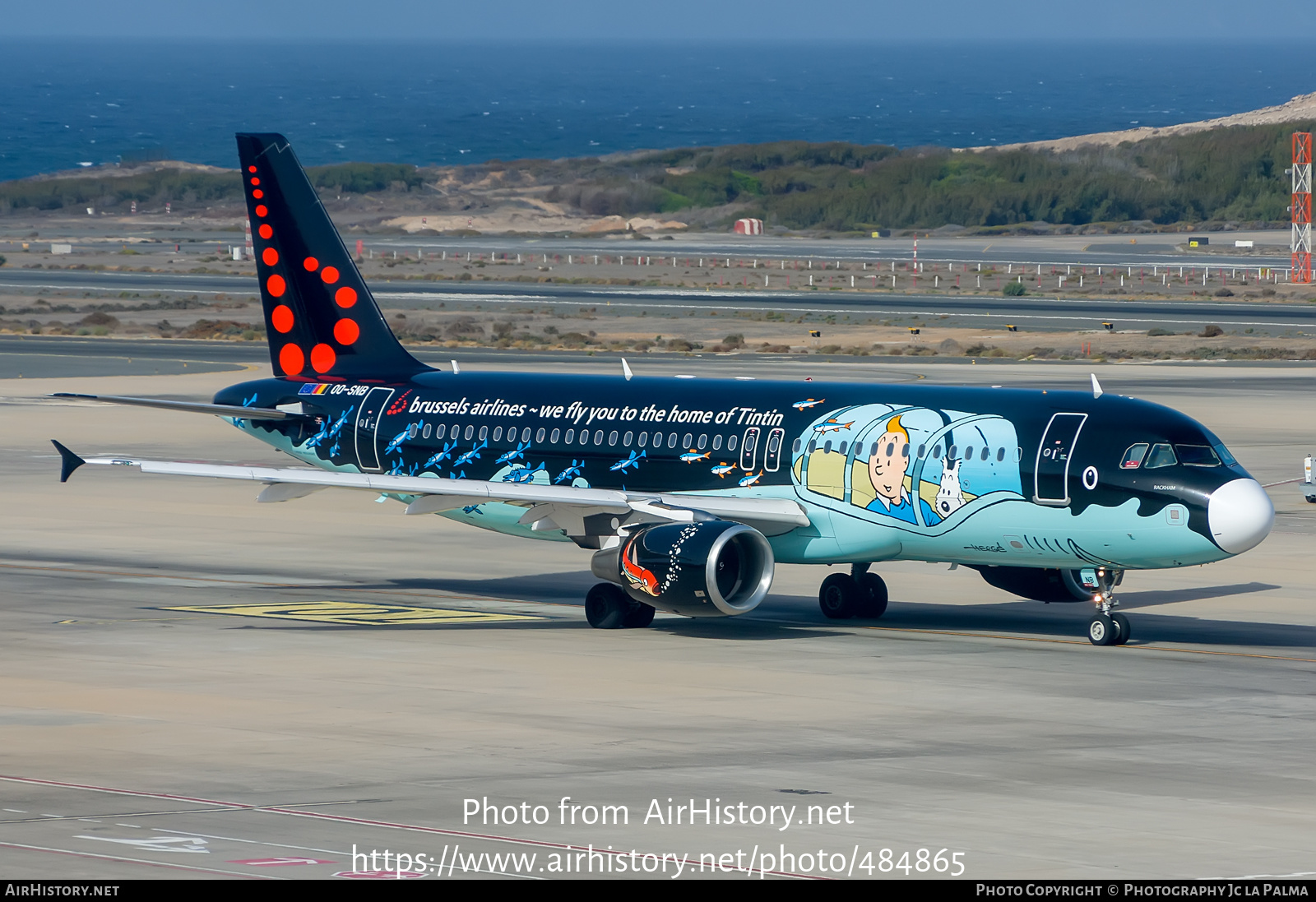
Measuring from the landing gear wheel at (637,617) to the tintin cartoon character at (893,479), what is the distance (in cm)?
461

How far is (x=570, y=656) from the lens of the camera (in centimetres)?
3378

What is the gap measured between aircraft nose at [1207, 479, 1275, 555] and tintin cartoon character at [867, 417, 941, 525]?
15.5ft

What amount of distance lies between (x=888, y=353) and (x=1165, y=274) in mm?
56991

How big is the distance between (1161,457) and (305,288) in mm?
18936

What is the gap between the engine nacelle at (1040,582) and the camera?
3688 centimetres

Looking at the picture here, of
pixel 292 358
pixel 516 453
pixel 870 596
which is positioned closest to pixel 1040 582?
pixel 870 596

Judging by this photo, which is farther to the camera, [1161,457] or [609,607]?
[609,607]

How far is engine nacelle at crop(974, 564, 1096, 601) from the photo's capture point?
36875 millimetres

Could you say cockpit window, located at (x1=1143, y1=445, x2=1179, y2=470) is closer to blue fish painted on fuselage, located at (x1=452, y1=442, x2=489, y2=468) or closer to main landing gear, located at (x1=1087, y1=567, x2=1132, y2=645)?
main landing gear, located at (x1=1087, y1=567, x2=1132, y2=645)

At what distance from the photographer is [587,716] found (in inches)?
1118

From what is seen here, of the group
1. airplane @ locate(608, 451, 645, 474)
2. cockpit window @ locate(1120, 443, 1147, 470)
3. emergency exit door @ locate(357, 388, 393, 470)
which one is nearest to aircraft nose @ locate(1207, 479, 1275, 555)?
cockpit window @ locate(1120, 443, 1147, 470)

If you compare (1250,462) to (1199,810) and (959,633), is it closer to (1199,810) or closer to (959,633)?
(959,633)

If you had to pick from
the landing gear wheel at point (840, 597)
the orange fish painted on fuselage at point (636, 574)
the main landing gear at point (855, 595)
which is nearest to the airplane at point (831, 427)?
the main landing gear at point (855, 595)

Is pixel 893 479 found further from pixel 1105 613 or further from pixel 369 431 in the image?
pixel 369 431
